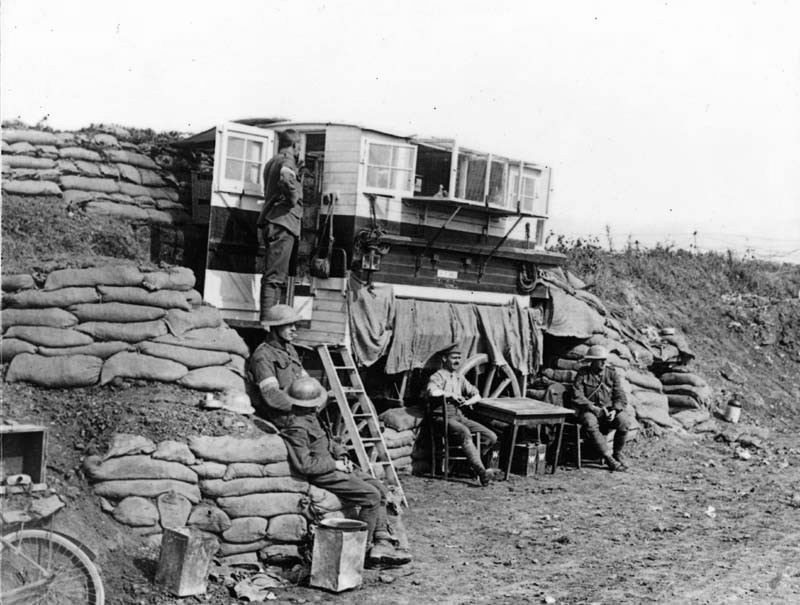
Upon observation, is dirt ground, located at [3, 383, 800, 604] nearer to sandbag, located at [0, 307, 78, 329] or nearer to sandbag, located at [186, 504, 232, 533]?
sandbag, located at [186, 504, 232, 533]

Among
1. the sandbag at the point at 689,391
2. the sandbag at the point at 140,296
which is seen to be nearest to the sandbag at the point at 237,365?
the sandbag at the point at 140,296

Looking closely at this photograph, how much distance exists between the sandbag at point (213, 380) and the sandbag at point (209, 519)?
119cm

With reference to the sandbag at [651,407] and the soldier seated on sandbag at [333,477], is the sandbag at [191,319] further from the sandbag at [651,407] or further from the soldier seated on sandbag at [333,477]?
the sandbag at [651,407]

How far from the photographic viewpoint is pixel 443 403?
11.1m

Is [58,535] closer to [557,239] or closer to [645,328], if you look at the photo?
[645,328]

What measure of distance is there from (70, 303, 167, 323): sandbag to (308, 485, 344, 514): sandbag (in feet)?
6.87

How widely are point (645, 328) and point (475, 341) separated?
6.11 metres

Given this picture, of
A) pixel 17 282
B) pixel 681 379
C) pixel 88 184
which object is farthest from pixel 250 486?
pixel 681 379

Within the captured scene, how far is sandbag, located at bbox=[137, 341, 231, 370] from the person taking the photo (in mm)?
7867

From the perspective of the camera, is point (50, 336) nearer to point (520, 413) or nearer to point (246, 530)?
point (246, 530)

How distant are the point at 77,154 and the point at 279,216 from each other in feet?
10.9

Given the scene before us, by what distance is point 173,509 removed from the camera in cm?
682

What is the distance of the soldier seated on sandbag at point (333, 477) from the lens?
7508 millimetres

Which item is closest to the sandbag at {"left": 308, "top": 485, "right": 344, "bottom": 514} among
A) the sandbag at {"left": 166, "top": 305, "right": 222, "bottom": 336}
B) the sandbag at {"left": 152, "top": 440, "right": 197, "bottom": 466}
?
the sandbag at {"left": 152, "top": 440, "right": 197, "bottom": 466}
